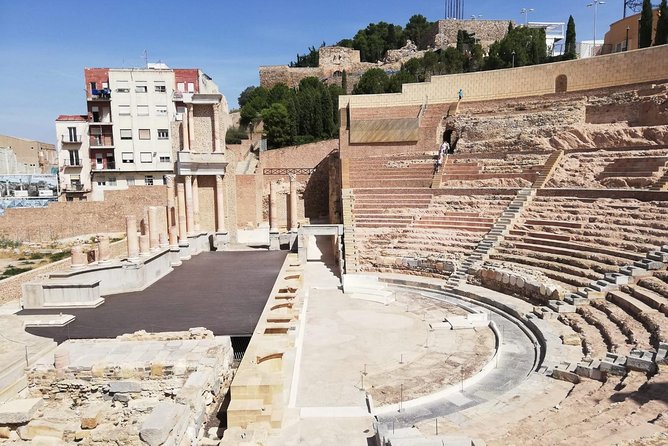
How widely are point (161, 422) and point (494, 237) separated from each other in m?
14.9

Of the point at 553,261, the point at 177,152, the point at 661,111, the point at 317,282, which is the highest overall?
the point at 661,111

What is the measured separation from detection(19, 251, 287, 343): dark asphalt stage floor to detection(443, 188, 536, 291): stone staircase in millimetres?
7082

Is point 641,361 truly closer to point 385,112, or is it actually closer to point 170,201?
point 170,201

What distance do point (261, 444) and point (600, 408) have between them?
533 cm

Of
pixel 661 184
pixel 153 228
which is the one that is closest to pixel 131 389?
pixel 153 228

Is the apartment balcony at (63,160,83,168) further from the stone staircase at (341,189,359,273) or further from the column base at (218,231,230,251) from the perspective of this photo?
the stone staircase at (341,189,359,273)

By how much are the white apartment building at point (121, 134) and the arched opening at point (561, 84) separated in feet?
96.1

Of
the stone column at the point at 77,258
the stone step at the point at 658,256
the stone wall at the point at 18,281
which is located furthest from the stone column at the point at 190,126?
the stone step at the point at 658,256

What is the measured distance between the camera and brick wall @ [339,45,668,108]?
933 inches

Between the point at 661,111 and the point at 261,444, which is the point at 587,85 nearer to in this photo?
the point at 661,111

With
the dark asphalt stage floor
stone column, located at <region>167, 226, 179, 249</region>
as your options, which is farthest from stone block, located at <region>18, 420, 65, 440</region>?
stone column, located at <region>167, 226, 179, 249</region>

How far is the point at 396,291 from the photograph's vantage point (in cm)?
1755

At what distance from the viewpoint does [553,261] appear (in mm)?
16203

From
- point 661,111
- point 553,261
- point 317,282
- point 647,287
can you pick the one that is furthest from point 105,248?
point 661,111
